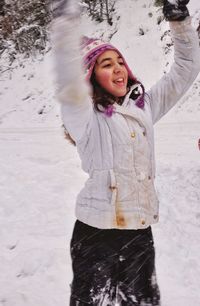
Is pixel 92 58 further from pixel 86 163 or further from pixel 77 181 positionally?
pixel 77 181

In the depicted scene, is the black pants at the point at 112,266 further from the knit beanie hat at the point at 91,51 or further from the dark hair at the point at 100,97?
the knit beanie hat at the point at 91,51

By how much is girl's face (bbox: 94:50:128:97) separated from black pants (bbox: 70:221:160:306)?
2.32 ft

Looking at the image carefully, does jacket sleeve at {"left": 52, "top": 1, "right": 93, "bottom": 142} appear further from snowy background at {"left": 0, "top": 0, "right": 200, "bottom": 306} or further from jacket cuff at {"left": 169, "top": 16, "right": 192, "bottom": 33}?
jacket cuff at {"left": 169, "top": 16, "right": 192, "bottom": 33}

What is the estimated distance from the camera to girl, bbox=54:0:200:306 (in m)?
1.96

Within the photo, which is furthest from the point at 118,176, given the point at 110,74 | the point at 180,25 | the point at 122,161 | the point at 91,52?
the point at 180,25

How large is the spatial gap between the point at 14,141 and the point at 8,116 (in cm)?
641

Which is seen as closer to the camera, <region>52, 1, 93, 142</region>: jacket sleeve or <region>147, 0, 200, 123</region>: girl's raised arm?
<region>52, 1, 93, 142</region>: jacket sleeve

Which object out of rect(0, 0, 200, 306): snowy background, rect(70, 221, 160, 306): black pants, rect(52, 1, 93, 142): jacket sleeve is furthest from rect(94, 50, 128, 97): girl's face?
rect(70, 221, 160, 306): black pants

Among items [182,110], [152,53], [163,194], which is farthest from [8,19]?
[163,194]

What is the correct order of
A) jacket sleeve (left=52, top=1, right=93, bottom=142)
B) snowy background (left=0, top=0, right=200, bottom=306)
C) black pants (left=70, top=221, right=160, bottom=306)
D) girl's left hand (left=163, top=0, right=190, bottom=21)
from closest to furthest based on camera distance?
jacket sleeve (left=52, top=1, right=93, bottom=142) < girl's left hand (left=163, top=0, right=190, bottom=21) < black pants (left=70, top=221, right=160, bottom=306) < snowy background (left=0, top=0, right=200, bottom=306)

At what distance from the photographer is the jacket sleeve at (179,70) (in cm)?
205

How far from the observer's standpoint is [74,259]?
6.95 feet

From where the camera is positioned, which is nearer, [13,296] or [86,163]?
[86,163]

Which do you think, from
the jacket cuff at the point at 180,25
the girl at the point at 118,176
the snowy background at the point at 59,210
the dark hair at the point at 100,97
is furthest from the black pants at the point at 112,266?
the jacket cuff at the point at 180,25
